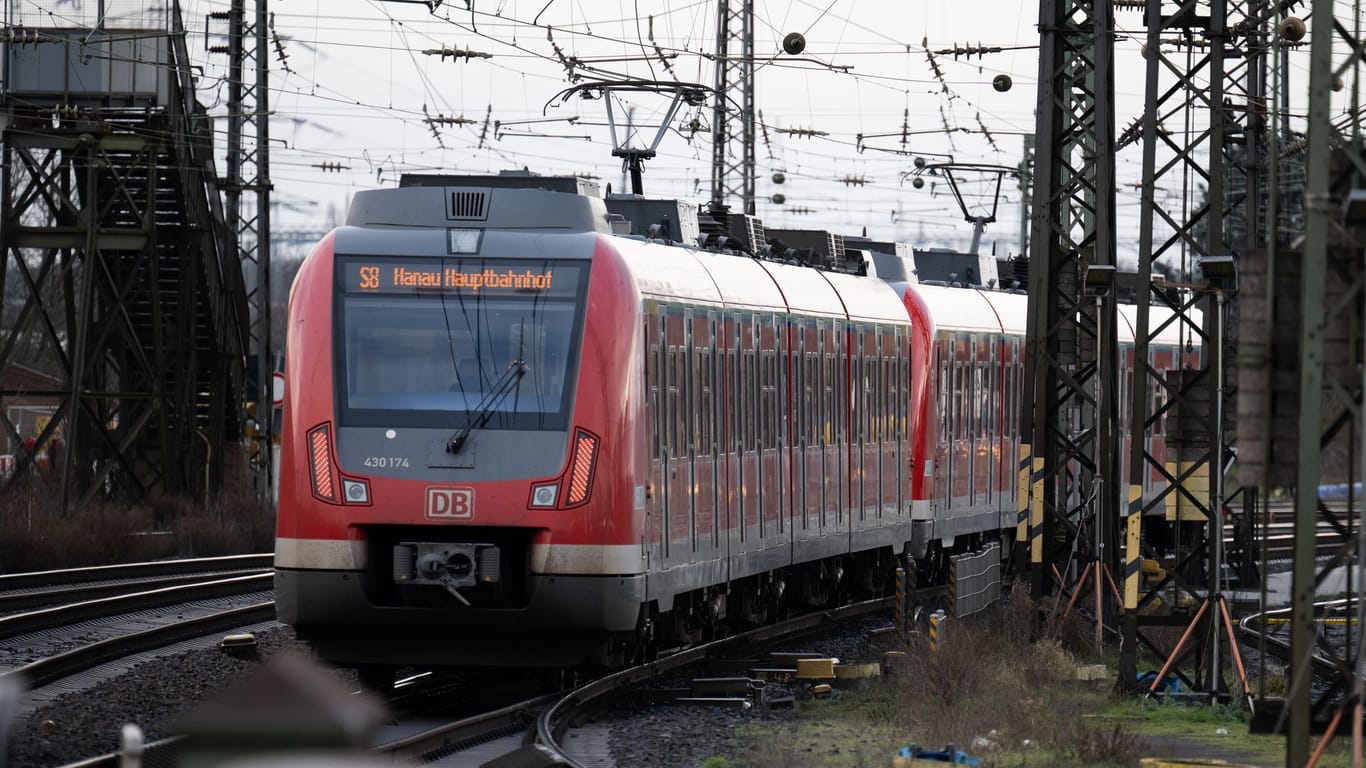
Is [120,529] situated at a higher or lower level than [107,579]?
higher

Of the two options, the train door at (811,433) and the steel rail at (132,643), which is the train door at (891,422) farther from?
the steel rail at (132,643)

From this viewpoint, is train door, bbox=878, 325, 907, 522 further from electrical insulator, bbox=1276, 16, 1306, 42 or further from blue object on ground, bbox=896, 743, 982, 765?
blue object on ground, bbox=896, 743, 982, 765

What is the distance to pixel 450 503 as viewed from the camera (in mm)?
14344

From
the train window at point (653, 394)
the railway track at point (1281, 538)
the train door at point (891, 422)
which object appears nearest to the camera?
the train window at point (653, 394)

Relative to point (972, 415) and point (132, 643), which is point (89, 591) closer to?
point (132, 643)

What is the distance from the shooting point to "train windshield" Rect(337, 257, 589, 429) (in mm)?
14500

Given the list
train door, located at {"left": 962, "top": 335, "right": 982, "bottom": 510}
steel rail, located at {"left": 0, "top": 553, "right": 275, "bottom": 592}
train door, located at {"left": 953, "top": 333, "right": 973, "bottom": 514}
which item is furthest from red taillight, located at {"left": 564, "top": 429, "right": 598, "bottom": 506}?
train door, located at {"left": 962, "top": 335, "right": 982, "bottom": 510}

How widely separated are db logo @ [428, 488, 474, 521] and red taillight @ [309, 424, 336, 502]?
0.63 meters

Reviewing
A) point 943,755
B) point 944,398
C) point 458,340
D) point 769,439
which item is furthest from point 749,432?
point 944,398

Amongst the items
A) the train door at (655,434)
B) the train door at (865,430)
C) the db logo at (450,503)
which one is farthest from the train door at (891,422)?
the db logo at (450,503)

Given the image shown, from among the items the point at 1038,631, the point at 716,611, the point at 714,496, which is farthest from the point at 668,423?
the point at 1038,631

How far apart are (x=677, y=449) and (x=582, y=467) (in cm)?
214

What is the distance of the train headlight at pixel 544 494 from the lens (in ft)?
47.1

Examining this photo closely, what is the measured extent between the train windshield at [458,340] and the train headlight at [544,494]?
0.39m
